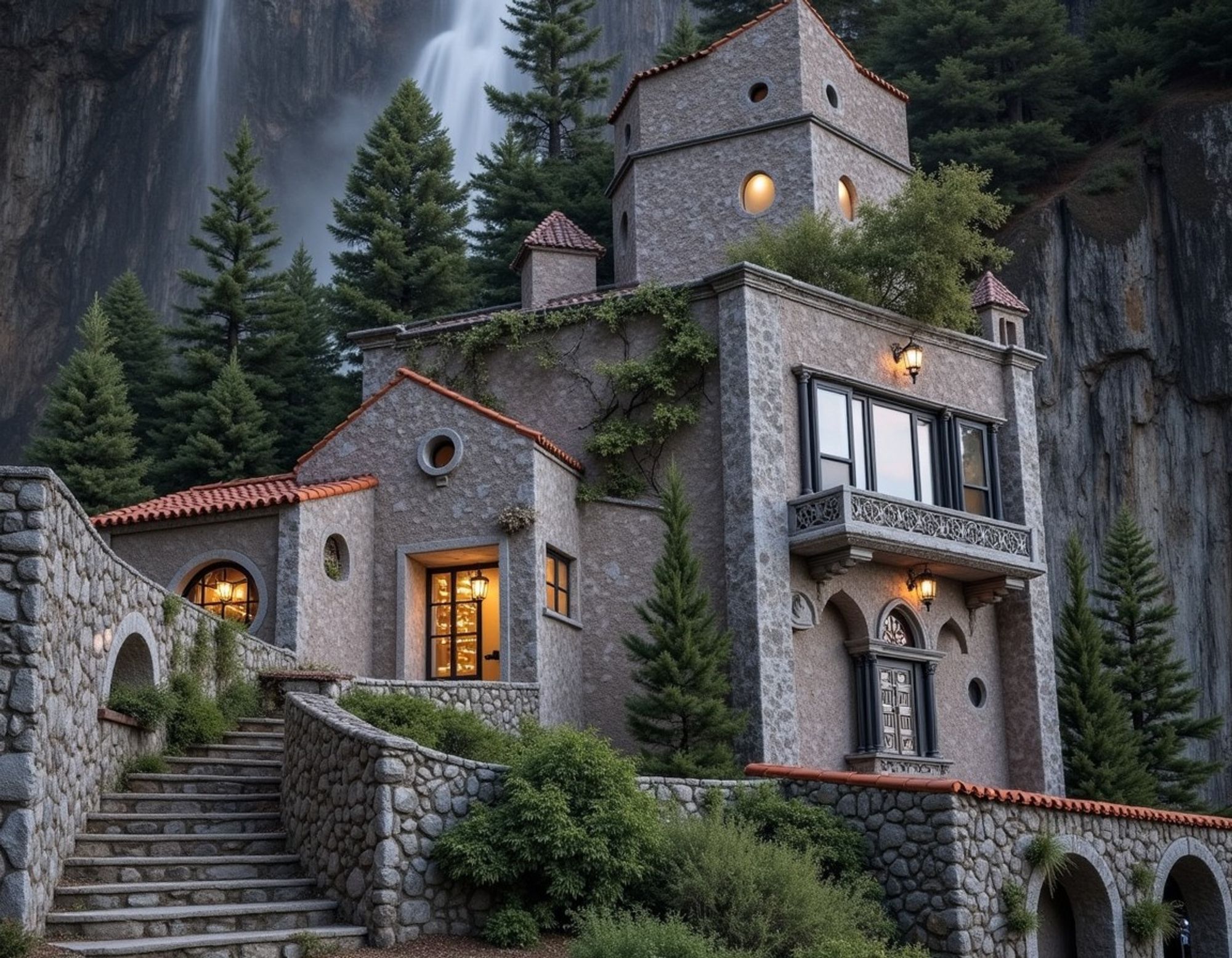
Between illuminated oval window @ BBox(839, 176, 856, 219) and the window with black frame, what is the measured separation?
17.8 ft

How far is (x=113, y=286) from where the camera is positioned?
132 ft

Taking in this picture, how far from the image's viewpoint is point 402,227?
37.7 meters

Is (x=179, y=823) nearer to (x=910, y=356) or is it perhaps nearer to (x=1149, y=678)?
(x=910, y=356)

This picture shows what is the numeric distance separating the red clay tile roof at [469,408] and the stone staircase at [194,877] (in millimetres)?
7204

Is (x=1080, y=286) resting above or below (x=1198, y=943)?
above

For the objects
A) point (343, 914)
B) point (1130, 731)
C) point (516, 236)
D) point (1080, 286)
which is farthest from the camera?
point (516, 236)

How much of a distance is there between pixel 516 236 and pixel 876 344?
17146 millimetres

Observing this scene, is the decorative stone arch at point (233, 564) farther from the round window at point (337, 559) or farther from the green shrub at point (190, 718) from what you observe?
the green shrub at point (190, 718)

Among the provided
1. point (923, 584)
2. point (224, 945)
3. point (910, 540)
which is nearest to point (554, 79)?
point (923, 584)

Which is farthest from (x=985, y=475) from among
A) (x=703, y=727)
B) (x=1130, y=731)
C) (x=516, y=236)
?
(x=516, y=236)

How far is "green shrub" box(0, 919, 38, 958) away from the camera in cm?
931

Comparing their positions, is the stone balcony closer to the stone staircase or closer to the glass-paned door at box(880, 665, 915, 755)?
the glass-paned door at box(880, 665, 915, 755)

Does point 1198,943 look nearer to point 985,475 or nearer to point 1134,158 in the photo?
point 985,475

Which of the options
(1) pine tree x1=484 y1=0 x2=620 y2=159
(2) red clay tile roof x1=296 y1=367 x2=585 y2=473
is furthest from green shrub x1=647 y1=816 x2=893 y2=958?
(1) pine tree x1=484 y1=0 x2=620 y2=159
